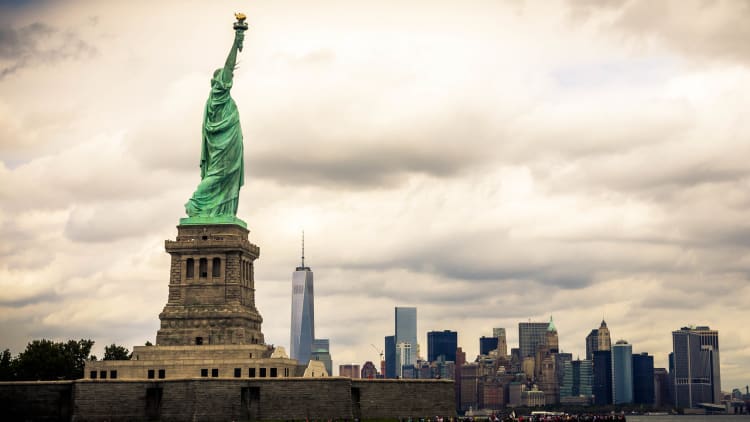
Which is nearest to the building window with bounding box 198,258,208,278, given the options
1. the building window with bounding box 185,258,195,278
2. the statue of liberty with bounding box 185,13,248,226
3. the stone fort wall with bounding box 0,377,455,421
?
the building window with bounding box 185,258,195,278

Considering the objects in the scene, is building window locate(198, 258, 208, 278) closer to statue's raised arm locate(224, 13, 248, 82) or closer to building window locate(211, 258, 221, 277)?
building window locate(211, 258, 221, 277)

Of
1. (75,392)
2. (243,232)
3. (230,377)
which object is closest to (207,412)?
(230,377)

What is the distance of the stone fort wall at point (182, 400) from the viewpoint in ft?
333

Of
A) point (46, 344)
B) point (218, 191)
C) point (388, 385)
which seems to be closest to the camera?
point (388, 385)

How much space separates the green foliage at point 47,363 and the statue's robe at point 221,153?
22.8 meters

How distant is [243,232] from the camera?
4552 inches

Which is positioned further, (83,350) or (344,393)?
(83,350)

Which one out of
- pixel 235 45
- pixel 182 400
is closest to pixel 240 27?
pixel 235 45

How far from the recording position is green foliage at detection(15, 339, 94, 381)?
12344 cm

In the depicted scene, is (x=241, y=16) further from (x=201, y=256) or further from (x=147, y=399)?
(x=147, y=399)

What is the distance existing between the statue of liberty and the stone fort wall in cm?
1887

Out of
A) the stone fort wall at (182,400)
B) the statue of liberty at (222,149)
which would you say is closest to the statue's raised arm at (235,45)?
the statue of liberty at (222,149)

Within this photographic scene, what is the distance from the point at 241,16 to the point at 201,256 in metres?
22.8

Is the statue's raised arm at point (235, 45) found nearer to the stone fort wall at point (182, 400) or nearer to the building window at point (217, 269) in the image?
the building window at point (217, 269)
